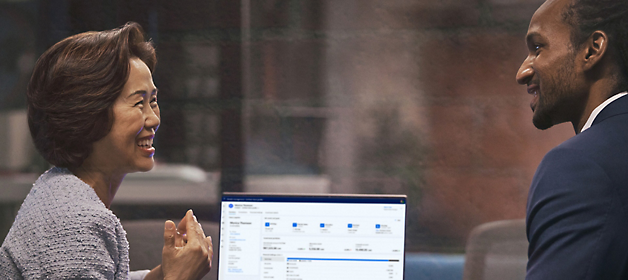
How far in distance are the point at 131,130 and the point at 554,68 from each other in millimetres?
819

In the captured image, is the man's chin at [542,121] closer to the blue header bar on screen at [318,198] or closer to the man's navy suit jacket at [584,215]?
the man's navy suit jacket at [584,215]

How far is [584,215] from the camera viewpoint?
700 millimetres

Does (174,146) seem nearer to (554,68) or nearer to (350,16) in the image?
(350,16)

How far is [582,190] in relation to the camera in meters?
0.71

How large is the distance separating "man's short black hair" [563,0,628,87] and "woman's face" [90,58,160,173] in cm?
83

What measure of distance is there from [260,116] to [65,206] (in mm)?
567

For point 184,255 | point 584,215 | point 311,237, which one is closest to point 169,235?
point 184,255

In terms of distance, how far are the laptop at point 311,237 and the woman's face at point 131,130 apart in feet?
0.71

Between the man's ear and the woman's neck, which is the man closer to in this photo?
the man's ear

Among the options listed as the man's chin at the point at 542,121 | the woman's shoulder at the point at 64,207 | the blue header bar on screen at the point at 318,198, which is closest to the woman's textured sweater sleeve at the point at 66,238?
the woman's shoulder at the point at 64,207

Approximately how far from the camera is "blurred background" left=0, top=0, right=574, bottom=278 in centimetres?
125

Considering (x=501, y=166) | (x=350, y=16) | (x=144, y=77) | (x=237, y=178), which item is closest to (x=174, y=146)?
(x=237, y=178)

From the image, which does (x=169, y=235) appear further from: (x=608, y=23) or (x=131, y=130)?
(x=608, y=23)

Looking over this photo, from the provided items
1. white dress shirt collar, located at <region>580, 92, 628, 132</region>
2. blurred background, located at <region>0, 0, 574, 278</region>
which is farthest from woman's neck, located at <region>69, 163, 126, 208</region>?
white dress shirt collar, located at <region>580, 92, 628, 132</region>
